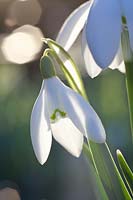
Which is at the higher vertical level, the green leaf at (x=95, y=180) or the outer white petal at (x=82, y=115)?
the outer white petal at (x=82, y=115)

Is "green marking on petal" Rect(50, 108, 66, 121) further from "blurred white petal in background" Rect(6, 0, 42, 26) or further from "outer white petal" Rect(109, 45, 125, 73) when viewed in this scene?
"blurred white petal in background" Rect(6, 0, 42, 26)

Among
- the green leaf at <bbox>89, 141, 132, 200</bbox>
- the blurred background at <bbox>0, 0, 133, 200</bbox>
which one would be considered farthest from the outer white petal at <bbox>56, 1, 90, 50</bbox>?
the blurred background at <bbox>0, 0, 133, 200</bbox>

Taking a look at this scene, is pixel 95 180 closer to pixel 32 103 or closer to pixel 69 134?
pixel 69 134

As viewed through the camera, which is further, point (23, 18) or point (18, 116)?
point (23, 18)

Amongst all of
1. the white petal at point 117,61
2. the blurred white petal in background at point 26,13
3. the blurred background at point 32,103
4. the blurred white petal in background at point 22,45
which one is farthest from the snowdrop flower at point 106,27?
the blurred white petal in background at point 26,13

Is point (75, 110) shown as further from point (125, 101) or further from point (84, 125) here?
point (125, 101)

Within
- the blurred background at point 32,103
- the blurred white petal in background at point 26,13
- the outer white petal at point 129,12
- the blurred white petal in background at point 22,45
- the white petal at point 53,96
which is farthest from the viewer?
the blurred white petal in background at point 26,13

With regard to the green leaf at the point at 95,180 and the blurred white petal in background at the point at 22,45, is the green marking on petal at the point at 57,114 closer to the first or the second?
the green leaf at the point at 95,180

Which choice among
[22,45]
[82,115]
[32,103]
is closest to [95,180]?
[82,115]

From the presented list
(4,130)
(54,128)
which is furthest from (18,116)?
(54,128)
